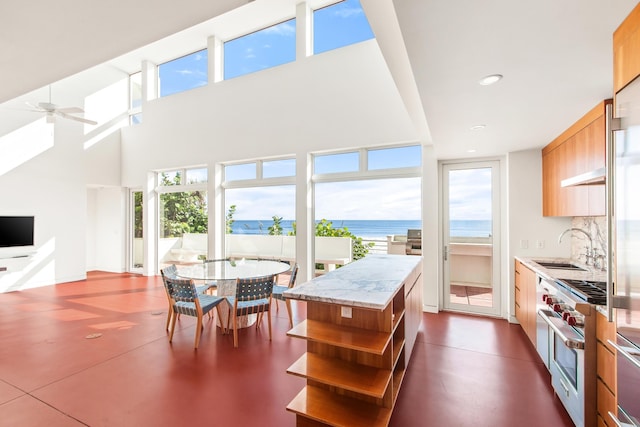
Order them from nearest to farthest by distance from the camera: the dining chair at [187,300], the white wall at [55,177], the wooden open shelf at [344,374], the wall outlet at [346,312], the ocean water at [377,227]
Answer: the wooden open shelf at [344,374] → the wall outlet at [346,312] → the dining chair at [187,300] → the ocean water at [377,227] → the white wall at [55,177]

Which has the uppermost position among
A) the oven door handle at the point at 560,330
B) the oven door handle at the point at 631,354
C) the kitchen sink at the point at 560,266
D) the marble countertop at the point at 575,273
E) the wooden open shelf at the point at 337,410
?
the marble countertop at the point at 575,273

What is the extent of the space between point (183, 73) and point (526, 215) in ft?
26.7

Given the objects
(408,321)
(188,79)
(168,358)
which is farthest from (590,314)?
(188,79)

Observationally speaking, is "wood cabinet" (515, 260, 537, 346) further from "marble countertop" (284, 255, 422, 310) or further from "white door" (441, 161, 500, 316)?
"marble countertop" (284, 255, 422, 310)

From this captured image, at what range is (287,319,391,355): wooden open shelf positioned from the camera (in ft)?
5.99

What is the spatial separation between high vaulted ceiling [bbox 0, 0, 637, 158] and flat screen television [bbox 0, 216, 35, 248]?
453 cm

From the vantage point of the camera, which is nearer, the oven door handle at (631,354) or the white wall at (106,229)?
the oven door handle at (631,354)

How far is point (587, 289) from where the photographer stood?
2148 mm

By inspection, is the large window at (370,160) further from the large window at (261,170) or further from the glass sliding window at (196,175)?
the glass sliding window at (196,175)

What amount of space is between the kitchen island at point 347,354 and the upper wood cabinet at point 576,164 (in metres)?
2.02

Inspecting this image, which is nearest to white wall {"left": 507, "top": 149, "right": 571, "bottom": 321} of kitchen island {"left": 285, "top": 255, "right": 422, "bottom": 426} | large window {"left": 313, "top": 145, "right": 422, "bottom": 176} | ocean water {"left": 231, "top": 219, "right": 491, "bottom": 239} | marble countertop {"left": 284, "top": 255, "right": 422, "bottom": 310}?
ocean water {"left": 231, "top": 219, "right": 491, "bottom": 239}

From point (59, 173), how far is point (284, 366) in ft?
24.2

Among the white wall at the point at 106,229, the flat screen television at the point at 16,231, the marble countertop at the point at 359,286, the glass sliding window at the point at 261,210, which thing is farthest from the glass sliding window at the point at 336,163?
the flat screen television at the point at 16,231

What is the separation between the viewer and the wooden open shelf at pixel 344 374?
1.79 m
